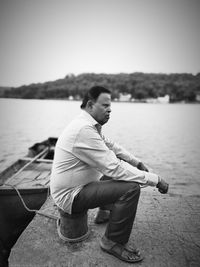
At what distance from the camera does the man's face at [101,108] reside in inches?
100

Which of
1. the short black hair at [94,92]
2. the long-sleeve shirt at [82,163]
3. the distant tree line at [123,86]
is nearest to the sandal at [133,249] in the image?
the long-sleeve shirt at [82,163]

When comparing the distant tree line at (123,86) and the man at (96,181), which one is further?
the distant tree line at (123,86)

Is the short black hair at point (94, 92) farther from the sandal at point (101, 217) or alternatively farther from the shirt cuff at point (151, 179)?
the sandal at point (101, 217)

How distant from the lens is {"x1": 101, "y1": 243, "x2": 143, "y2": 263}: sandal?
244cm

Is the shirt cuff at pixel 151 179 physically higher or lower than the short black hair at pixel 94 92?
lower

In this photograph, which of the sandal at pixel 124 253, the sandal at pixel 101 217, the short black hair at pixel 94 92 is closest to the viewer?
the sandal at pixel 124 253

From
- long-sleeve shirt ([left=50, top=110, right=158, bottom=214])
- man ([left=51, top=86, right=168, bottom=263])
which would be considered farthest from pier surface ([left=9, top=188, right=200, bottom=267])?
long-sleeve shirt ([left=50, top=110, right=158, bottom=214])

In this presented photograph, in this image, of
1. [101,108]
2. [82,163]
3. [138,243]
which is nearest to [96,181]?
[82,163]

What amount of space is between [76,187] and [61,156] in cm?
40

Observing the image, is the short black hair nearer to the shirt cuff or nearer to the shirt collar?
the shirt collar

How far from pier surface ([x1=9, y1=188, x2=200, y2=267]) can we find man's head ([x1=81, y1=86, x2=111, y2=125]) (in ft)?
5.47

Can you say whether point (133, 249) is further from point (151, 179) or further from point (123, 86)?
point (123, 86)

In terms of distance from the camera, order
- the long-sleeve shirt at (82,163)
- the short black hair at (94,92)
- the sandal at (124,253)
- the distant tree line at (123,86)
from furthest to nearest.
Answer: the distant tree line at (123,86)
the short black hair at (94,92)
the sandal at (124,253)
the long-sleeve shirt at (82,163)

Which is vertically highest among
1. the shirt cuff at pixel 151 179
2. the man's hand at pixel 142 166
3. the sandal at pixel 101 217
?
the shirt cuff at pixel 151 179
